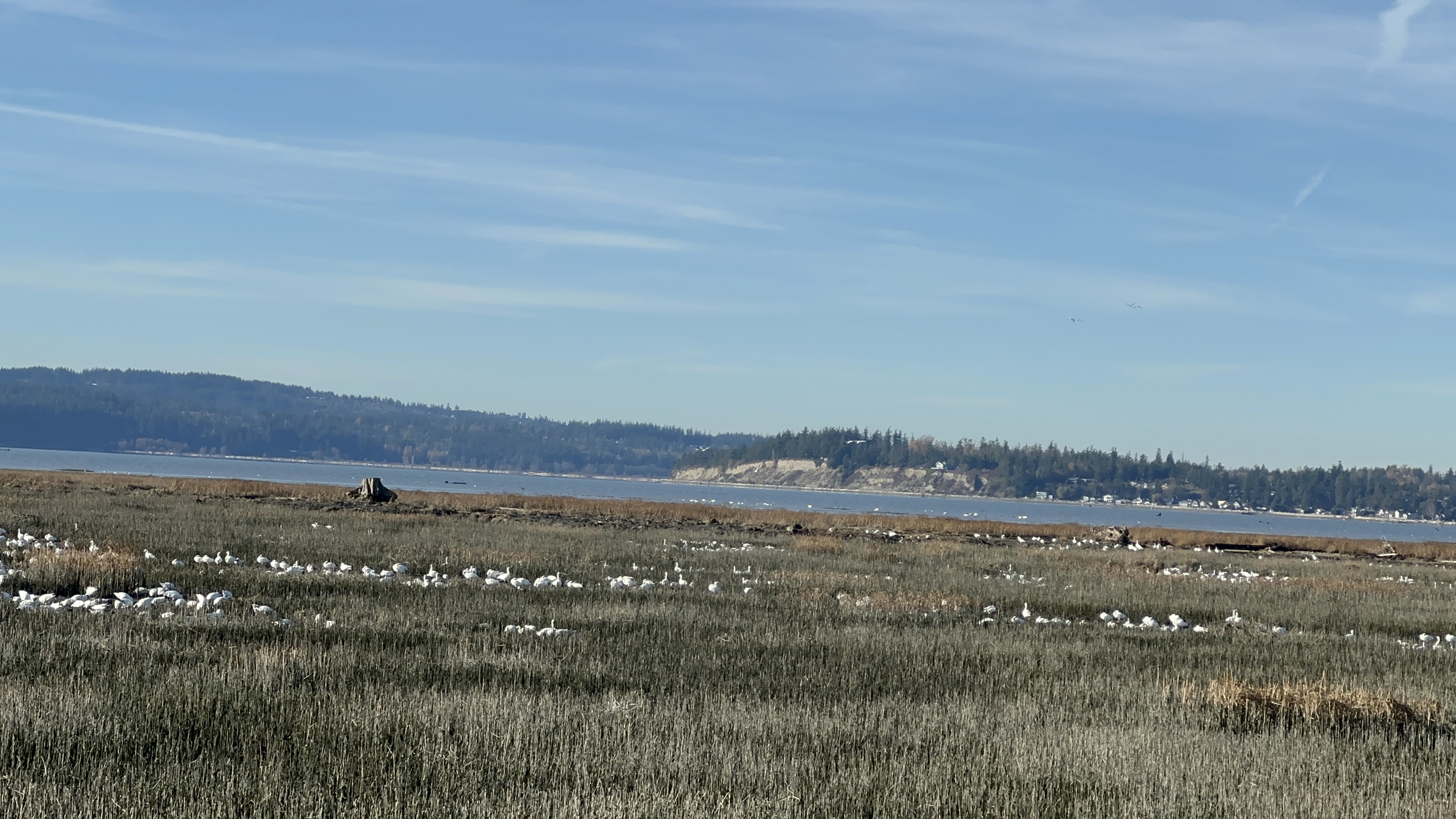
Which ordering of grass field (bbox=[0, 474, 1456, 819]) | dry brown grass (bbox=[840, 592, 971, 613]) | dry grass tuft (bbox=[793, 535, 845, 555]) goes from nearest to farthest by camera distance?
grass field (bbox=[0, 474, 1456, 819])
dry brown grass (bbox=[840, 592, 971, 613])
dry grass tuft (bbox=[793, 535, 845, 555])

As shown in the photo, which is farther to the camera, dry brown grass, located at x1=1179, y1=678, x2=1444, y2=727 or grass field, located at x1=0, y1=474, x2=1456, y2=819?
dry brown grass, located at x1=1179, y1=678, x2=1444, y2=727

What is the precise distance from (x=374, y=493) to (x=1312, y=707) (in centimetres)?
4602

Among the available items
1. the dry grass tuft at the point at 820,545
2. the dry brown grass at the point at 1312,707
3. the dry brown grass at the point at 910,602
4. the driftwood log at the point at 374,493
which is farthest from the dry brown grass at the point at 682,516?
the dry brown grass at the point at 1312,707

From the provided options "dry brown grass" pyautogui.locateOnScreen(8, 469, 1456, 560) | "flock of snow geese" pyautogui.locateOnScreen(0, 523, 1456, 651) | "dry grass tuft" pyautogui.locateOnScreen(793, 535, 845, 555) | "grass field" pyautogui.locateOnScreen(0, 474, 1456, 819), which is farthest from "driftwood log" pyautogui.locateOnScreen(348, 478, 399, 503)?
"grass field" pyautogui.locateOnScreen(0, 474, 1456, 819)

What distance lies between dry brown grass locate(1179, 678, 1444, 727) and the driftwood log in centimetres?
4398

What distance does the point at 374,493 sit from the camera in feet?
175

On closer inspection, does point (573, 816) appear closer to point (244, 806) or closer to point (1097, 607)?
point (244, 806)

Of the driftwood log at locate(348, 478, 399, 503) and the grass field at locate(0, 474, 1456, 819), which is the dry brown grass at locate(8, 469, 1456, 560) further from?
the grass field at locate(0, 474, 1456, 819)

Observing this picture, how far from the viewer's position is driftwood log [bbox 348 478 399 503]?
5309 centimetres

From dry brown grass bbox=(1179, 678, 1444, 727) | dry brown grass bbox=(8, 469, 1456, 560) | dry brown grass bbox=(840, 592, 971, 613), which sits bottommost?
dry brown grass bbox=(8, 469, 1456, 560)

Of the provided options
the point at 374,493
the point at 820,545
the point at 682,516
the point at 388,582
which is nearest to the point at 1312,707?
the point at 388,582

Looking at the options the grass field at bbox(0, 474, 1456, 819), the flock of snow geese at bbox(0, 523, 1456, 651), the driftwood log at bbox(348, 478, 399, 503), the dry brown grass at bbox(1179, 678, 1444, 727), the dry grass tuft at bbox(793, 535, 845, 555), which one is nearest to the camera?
the grass field at bbox(0, 474, 1456, 819)

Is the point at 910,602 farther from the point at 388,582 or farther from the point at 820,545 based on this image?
the point at 820,545

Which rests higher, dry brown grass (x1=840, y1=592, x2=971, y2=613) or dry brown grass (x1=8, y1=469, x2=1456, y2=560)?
dry brown grass (x1=840, y1=592, x2=971, y2=613)
